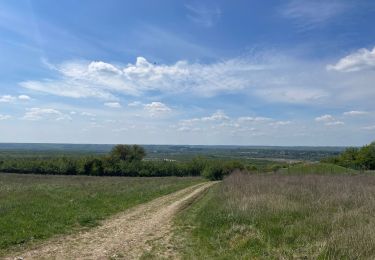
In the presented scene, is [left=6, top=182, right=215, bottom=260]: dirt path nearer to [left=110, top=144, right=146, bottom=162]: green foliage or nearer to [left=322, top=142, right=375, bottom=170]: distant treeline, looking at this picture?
[left=322, top=142, right=375, bottom=170]: distant treeline

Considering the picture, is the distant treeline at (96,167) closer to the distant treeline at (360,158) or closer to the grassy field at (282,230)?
the distant treeline at (360,158)

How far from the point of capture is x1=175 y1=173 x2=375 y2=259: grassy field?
8594mm

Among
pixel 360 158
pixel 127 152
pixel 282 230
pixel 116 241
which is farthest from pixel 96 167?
pixel 282 230

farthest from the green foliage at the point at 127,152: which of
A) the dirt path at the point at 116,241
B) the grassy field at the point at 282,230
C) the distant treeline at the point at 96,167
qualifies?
the grassy field at the point at 282,230

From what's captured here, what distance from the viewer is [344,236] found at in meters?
8.90

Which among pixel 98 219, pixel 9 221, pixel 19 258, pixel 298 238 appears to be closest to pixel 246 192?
pixel 98 219

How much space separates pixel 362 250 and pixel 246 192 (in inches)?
433

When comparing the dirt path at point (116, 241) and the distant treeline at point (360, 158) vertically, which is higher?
the distant treeline at point (360, 158)

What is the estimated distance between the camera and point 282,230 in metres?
10.7

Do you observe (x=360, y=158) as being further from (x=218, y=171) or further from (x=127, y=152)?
(x=127, y=152)

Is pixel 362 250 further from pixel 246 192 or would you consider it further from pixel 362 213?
pixel 246 192

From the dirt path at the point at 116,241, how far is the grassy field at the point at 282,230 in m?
0.67

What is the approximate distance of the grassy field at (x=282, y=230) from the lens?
8.59 meters

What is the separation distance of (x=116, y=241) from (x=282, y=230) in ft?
15.0
